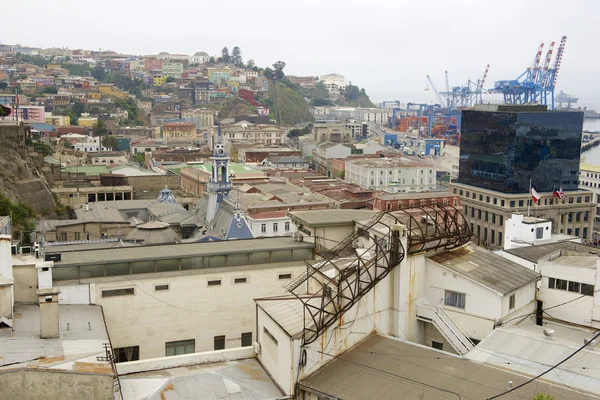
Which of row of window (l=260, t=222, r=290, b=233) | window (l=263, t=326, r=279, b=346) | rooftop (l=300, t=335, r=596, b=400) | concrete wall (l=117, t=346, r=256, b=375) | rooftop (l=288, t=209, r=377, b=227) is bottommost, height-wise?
row of window (l=260, t=222, r=290, b=233)

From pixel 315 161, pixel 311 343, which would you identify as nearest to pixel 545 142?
pixel 315 161

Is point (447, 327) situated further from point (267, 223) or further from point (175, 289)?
point (267, 223)

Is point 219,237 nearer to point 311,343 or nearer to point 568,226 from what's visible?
point 311,343

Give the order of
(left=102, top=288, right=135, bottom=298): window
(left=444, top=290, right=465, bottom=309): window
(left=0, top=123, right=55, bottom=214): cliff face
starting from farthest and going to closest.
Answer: (left=0, top=123, right=55, bottom=214): cliff face → (left=102, top=288, right=135, bottom=298): window → (left=444, top=290, right=465, bottom=309): window

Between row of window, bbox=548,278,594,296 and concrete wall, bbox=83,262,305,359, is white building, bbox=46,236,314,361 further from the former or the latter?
row of window, bbox=548,278,594,296

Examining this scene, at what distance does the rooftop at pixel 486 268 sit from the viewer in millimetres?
21203

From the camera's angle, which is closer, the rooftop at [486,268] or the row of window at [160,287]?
the rooftop at [486,268]

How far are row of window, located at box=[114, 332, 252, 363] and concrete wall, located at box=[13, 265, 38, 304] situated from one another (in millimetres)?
3487

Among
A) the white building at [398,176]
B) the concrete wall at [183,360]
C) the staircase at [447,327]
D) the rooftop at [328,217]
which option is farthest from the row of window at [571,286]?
the white building at [398,176]

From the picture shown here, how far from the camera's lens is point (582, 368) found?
17.3 metres

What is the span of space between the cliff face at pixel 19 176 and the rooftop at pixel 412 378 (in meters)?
39.1

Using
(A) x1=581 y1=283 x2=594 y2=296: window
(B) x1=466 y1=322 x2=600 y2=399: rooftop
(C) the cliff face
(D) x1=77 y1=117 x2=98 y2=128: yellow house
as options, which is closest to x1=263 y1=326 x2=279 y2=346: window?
(B) x1=466 y1=322 x2=600 y2=399: rooftop

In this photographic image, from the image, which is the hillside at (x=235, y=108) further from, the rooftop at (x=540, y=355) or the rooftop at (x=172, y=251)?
the rooftop at (x=540, y=355)

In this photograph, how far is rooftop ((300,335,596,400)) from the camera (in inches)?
640
